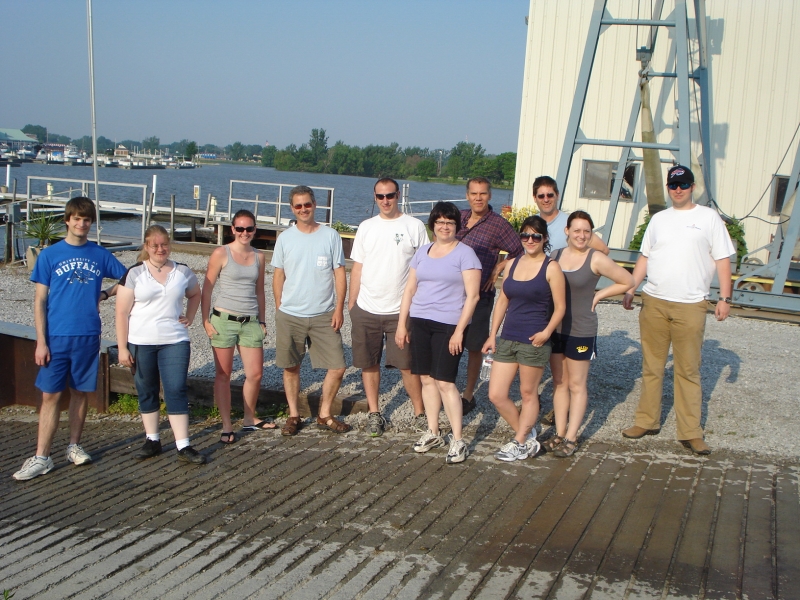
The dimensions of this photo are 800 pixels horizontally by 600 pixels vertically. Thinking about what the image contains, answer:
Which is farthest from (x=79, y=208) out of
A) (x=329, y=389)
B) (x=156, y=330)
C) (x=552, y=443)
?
(x=552, y=443)

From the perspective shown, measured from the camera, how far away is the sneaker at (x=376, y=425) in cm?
612

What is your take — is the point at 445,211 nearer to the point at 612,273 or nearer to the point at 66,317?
the point at 612,273

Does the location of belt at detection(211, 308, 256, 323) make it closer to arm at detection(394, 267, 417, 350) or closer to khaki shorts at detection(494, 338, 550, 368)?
arm at detection(394, 267, 417, 350)

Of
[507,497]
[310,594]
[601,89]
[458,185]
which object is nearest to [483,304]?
[507,497]

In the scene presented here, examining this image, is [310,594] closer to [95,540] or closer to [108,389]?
[95,540]

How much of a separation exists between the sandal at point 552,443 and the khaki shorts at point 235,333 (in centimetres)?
235

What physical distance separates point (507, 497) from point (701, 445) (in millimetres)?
1719

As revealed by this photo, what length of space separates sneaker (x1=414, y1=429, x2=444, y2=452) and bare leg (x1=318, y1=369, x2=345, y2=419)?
92 centimetres

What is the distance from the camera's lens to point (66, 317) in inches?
217

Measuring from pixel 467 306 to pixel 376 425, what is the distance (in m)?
1.41

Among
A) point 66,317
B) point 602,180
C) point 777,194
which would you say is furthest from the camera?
point 602,180

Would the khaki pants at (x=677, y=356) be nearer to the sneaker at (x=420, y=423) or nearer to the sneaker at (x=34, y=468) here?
the sneaker at (x=420, y=423)

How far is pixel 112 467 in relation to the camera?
5664 millimetres

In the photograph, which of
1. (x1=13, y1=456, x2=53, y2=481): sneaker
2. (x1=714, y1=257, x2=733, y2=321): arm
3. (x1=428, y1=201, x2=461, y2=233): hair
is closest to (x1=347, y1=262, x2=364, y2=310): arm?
(x1=428, y1=201, x2=461, y2=233): hair
